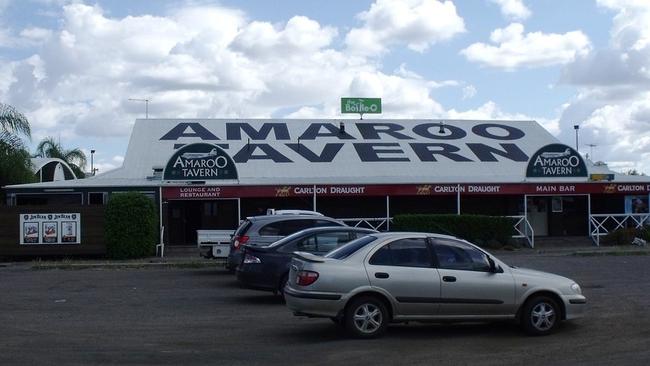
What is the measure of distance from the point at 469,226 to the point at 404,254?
19.9 metres

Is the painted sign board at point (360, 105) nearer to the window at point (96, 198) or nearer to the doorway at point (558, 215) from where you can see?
the doorway at point (558, 215)

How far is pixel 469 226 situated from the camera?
3109cm

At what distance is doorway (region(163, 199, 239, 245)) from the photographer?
33625 mm

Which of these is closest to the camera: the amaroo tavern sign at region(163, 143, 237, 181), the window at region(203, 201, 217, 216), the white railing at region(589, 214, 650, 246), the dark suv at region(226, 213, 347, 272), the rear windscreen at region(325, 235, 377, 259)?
the rear windscreen at region(325, 235, 377, 259)

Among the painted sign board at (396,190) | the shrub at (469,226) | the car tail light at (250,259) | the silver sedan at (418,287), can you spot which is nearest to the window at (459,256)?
the silver sedan at (418,287)

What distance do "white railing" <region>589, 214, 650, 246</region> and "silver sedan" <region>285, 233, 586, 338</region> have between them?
22.6 metres

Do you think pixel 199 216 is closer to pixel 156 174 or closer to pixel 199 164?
pixel 156 174

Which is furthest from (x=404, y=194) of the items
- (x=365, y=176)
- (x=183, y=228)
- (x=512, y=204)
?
(x=183, y=228)

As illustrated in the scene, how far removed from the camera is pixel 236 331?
12.3 metres

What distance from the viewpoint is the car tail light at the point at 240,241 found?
18.1 metres

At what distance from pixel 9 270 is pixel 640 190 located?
24.4 m

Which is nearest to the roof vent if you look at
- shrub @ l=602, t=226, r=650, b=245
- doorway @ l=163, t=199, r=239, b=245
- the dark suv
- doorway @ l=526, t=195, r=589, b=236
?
doorway @ l=163, t=199, r=239, b=245

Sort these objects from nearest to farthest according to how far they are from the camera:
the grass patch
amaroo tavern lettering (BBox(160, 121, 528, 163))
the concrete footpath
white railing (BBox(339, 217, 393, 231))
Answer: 1. the grass patch
2. the concrete footpath
3. white railing (BBox(339, 217, 393, 231))
4. amaroo tavern lettering (BBox(160, 121, 528, 163))

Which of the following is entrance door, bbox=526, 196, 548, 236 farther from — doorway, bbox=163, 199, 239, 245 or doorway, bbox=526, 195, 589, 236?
doorway, bbox=163, 199, 239, 245
